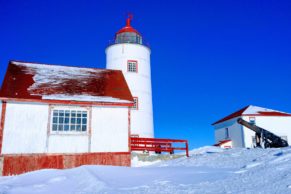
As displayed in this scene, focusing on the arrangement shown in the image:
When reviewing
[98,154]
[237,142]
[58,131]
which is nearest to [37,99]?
[58,131]

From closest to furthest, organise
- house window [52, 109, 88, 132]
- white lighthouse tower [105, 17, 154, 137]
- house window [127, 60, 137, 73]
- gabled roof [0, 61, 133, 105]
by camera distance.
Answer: house window [52, 109, 88, 132]
gabled roof [0, 61, 133, 105]
white lighthouse tower [105, 17, 154, 137]
house window [127, 60, 137, 73]

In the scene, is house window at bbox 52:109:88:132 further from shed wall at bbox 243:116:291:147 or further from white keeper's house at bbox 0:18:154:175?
shed wall at bbox 243:116:291:147

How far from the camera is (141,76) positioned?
24.6 m

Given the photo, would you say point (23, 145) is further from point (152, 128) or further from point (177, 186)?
point (152, 128)

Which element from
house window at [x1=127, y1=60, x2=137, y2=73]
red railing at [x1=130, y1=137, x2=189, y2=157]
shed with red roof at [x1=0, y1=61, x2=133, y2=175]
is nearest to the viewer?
shed with red roof at [x1=0, y1=61, x2=133, y2=175]

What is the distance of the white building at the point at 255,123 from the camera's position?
2992cm

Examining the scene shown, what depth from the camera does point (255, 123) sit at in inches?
1202

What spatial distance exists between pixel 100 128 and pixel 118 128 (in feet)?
3.22

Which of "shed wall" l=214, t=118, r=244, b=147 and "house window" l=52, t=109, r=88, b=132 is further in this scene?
"shed wall" l=214, t=118, r=244, b=147

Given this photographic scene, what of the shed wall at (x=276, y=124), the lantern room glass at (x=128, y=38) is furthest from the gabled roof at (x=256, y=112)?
the lantern room glass at (x=128, y=38)

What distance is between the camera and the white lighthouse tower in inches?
914

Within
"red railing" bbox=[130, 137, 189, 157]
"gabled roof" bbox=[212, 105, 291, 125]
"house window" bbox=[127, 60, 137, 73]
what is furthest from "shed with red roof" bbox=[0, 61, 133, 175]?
"gabled roof" bbox=[212, 105, 291, 125]

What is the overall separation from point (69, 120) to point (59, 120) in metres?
0.50

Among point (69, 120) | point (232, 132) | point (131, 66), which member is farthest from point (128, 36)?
point (232, 132)
